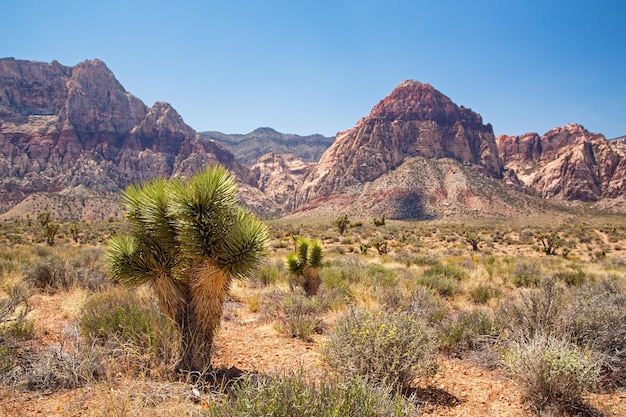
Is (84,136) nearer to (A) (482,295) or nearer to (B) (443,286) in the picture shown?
(B) (443,286)

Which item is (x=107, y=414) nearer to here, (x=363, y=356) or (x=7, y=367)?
(x=7, y=367)

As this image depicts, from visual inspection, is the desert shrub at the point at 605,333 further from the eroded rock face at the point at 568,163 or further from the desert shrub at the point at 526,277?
the eroded rock face at the point at 568,163

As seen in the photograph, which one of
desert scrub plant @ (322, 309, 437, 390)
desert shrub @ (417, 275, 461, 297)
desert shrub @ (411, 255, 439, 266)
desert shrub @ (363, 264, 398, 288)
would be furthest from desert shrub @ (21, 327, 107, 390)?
desert shrub @ (411, 255, 439, 266)

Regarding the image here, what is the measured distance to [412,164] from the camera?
96.6 m

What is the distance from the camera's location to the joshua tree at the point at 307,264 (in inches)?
409

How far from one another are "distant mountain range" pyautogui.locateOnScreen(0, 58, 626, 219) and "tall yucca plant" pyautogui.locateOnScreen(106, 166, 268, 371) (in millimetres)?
73587

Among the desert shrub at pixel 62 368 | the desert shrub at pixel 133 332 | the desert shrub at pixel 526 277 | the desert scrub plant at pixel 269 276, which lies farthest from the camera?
the desert scrub plant at pixel 269 276

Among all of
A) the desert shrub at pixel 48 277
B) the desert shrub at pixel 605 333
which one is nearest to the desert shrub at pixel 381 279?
the desert shrub at pixel 605 333

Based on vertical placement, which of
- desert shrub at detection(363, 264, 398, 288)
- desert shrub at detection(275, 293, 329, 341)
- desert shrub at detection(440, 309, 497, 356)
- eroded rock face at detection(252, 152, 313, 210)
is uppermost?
eroded rock face at detection(252, 152, 313, 210)

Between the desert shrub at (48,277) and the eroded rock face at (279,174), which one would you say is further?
the eroded rock face at (279,174)

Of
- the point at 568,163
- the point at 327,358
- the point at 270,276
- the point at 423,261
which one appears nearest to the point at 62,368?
the point at 327,358

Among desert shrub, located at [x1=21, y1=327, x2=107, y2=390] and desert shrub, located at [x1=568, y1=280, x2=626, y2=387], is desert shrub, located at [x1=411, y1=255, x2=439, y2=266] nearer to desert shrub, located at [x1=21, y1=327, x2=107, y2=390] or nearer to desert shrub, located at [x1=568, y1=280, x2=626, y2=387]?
desert shrub, located at [x1=568, y1=280, x2=626, y2=387]

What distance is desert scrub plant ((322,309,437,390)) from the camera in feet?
13.9

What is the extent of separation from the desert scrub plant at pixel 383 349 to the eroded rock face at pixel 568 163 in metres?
118
